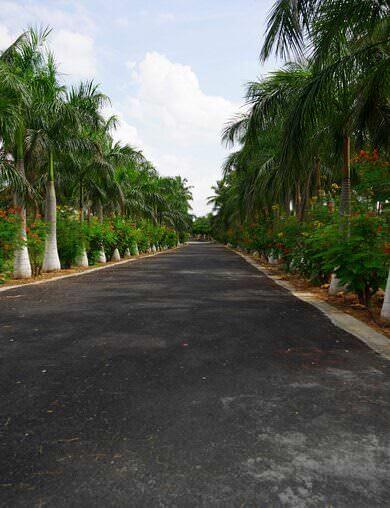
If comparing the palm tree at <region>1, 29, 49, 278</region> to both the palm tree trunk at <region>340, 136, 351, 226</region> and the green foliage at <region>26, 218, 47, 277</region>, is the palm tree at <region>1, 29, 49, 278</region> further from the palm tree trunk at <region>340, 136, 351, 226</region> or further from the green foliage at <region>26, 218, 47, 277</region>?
the palm tree trunk at <region>340, 136, 351, 226</region>

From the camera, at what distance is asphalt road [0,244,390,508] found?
2.19m

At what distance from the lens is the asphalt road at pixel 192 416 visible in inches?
86.4

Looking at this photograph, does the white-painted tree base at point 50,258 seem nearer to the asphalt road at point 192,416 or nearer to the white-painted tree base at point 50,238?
the white-painted tree base at point 50,238

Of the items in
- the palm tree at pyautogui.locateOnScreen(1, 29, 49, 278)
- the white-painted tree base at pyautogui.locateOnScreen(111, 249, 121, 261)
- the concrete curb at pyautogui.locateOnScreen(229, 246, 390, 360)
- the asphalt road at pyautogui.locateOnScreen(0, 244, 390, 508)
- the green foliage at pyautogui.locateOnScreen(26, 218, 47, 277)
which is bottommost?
the concrete curb at pyautogui.locateOnScreen(229, 246, 390, 360)

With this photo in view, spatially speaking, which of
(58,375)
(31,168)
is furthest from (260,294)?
(31,168)

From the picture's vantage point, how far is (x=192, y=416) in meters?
3.09

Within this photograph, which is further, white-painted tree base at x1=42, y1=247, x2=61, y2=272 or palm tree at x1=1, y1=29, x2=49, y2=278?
white-painted tree base at x1=42, y1=247, x2=61, y2=272

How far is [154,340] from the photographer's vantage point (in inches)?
217

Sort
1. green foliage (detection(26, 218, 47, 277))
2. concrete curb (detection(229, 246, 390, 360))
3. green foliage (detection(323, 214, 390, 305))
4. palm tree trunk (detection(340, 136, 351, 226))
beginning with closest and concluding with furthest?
→ 1. concrete curb (detection(229, 246, 390, 360))
2. green foliage (detection(323, 214, 390, 305))
3. palm tree trunk (detection(340, 136, 351, 226))
4. green foliage (detection(26, 218, 47, 277))

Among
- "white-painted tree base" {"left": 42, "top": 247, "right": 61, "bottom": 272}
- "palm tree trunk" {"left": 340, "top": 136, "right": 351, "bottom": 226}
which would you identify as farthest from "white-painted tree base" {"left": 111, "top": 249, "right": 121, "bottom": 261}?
"palm tree trunk" {"left": 340, "top": 136, "right": 351, "bottom": 226}

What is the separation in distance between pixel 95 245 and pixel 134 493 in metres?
21.0

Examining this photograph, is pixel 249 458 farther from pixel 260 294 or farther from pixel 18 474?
pixel 260 294

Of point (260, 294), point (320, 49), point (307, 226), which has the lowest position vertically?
point (260, 294)

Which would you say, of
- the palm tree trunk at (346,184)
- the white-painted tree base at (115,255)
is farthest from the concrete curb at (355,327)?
the white-painted tree base at (115,255)
